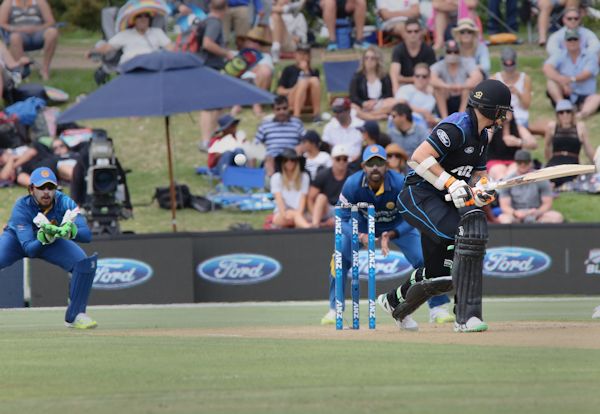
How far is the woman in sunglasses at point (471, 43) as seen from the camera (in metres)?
21.3

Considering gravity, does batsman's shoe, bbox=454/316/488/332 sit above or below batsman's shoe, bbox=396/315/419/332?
above

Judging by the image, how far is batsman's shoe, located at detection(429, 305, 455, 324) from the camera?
13086 millimetres

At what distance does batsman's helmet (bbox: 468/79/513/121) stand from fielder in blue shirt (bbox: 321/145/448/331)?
236 centimetres

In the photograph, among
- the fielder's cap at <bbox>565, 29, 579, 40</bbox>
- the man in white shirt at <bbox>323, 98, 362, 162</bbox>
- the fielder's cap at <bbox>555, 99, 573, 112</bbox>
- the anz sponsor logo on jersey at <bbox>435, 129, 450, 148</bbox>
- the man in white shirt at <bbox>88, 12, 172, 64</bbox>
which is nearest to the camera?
the anz sponsor logo on jersey at <bbox>435, 129, 450, 148</bbox>

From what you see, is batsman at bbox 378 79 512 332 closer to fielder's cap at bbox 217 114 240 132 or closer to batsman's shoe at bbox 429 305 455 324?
batsman's shoe at bbox 429 305 455 324

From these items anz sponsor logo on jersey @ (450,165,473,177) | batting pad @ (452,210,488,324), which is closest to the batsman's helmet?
anz sponsor logo on jersey @ (450,165,473,177)

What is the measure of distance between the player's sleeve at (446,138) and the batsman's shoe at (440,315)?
2.86 metres

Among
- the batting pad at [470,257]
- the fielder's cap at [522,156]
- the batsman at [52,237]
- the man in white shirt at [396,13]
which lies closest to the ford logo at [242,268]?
the fielder's cap at [522,156]

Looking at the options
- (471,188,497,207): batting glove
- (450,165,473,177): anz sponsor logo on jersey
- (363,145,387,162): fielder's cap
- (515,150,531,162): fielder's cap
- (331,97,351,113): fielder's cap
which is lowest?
(515,150,531,162): fielder's cap

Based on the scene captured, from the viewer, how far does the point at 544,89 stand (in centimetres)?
2370

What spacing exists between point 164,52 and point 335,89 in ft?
18.0

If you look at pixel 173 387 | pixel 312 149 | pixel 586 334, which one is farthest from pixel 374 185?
pixel 312 149

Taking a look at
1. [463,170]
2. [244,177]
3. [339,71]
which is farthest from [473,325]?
[339,71]

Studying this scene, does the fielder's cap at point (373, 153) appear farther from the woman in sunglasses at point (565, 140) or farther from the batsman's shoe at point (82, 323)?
the woman in sunglasses at point (565, 140)
